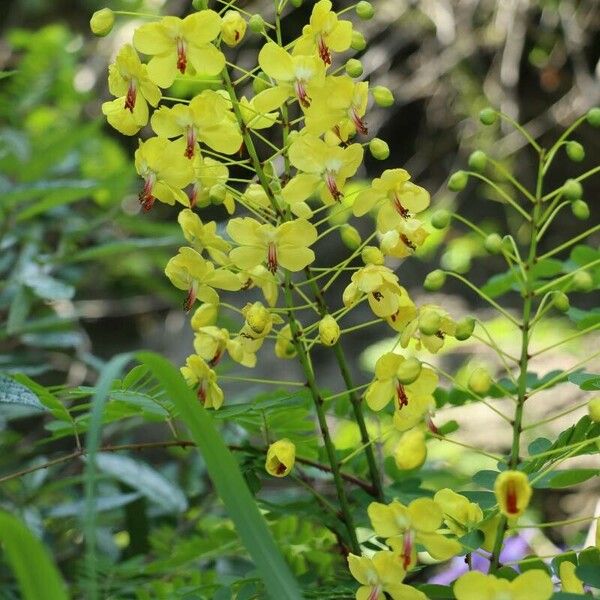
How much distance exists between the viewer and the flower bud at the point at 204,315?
0.82m

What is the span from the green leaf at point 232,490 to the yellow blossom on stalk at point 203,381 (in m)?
0.18

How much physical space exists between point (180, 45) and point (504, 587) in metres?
0.46

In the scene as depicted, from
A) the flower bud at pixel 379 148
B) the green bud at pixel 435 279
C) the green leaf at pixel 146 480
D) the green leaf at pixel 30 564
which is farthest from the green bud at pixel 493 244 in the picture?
the green leaf at pixel 146 480

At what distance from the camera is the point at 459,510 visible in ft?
2.22

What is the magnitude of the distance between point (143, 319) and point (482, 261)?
1132mm

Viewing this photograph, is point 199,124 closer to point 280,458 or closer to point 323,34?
point 323,34

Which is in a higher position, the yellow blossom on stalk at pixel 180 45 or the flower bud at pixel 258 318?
the yellow blossom on stalk at pixel 180 45

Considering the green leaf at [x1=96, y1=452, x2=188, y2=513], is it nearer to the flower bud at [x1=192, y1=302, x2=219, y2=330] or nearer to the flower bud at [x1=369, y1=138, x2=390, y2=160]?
the flower bud at [x1=192, y1=302, x2=219, y2=330]

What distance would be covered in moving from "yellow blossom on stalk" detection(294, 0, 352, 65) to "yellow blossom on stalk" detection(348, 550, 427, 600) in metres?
0.38

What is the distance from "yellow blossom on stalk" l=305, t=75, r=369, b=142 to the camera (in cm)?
75

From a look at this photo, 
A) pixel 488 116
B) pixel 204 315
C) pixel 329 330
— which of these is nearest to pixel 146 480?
pixel 204 315

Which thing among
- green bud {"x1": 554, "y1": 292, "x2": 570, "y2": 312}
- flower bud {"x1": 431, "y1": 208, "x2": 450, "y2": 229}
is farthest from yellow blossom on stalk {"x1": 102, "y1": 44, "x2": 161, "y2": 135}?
green bud {"x1": 554, "y1": 292, "x2": 570, "y2": 312}

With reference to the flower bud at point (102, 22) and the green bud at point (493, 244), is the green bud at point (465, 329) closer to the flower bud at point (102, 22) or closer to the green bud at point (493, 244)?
the green bud at point (493, 244)

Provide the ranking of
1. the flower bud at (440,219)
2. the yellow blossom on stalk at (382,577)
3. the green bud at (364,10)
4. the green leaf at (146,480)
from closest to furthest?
the yellow blossom on stalk at (382,577)
the flower bud at (440,219)
the green bud at (364,10)
the green leaf at (146,480)
